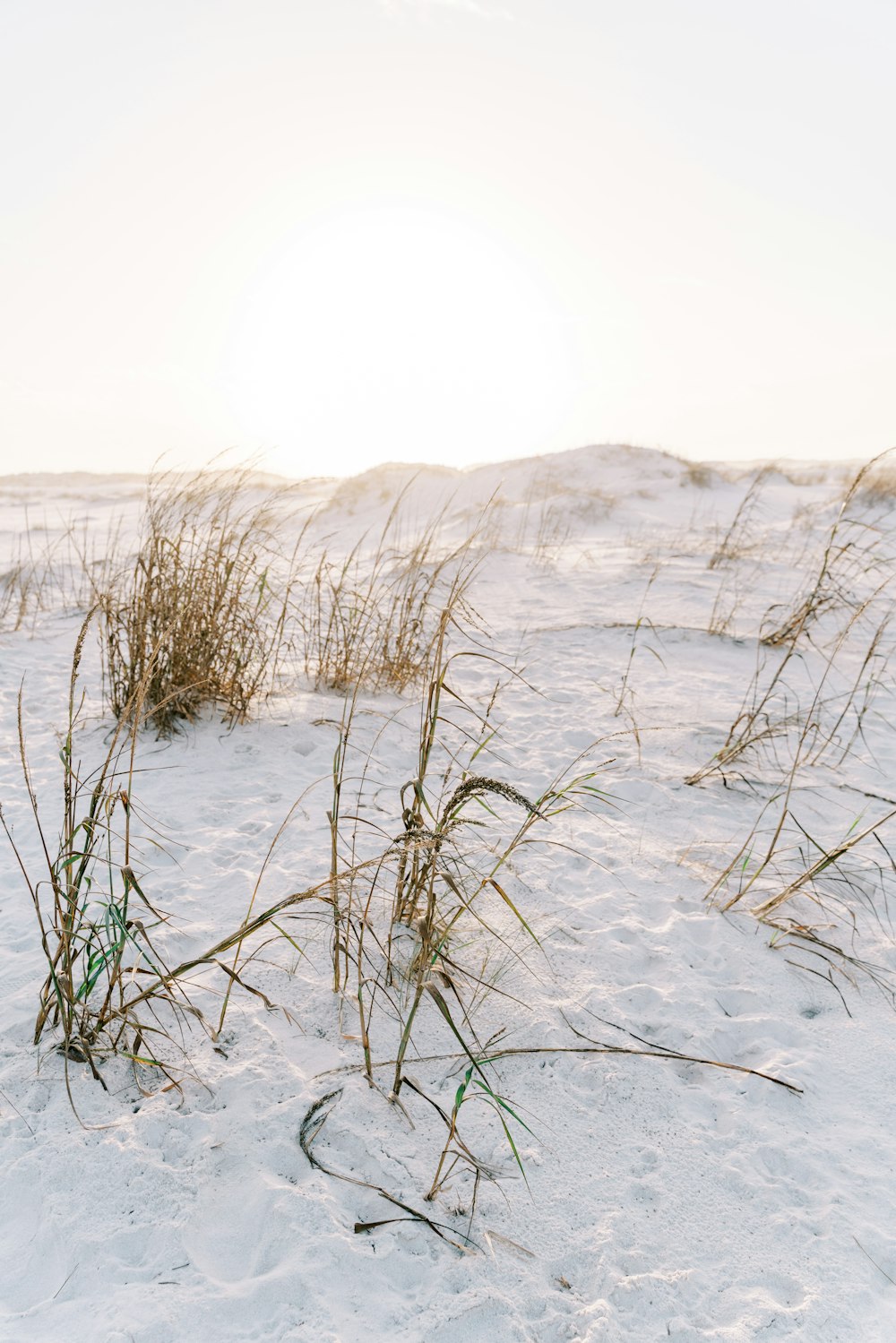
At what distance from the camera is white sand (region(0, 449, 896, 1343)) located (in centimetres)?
116

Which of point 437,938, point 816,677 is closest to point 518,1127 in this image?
point 437,938

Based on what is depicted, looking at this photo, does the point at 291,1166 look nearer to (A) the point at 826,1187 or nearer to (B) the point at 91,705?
(A) the point at 826,1187

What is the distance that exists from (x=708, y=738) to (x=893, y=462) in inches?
533

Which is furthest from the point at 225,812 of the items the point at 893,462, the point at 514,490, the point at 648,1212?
the point at 893,462

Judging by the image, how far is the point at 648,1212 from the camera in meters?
1.32

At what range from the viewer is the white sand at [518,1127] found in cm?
116

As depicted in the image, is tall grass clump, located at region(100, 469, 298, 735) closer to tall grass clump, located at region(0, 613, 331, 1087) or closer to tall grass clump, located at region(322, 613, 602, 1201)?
tall grass clump, located at region(322, 613, 602, 1201)

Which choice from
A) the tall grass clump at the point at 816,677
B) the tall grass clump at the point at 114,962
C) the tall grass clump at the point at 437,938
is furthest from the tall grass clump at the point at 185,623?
the tall grass clump at the point at 816,677

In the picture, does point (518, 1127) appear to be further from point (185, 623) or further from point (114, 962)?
point (185, 623)

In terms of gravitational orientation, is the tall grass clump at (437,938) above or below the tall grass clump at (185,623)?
below

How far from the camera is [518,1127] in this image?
4.74 feet

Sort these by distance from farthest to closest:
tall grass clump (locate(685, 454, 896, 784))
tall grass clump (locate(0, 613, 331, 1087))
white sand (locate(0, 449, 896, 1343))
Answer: tall grass clump (locate(685, 454, 896, 784)) < tall grass clump (locate(0, 613, 331, 1087)) < white sand (locate(0, 449, 896, 1343))

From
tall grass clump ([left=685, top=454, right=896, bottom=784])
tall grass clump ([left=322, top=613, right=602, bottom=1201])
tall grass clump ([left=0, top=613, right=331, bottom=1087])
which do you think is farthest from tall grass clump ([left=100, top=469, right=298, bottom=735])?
tall grass clump ([left=685, top=454, right=896, bottom=784])

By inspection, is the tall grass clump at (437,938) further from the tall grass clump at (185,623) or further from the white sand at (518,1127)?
the tall grass clump at (185,623)
